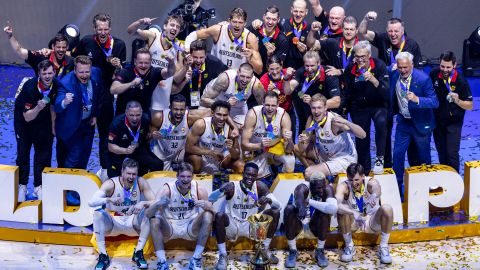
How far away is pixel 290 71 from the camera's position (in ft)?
32.4

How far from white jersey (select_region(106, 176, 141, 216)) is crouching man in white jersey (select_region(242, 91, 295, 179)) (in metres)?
1.27

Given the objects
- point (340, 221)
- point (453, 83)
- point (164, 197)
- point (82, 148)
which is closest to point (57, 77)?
point (82, 148)

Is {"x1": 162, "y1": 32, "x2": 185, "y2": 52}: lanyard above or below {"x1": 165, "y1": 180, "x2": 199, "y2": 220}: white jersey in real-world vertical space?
above

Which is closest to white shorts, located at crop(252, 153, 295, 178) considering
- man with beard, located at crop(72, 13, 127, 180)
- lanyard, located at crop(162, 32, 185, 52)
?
lanyard, located at crop(162, 32, 185, 52)

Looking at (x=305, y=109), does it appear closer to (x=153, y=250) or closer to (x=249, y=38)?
(x=249, y=38)

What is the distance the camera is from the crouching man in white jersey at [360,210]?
353 inches

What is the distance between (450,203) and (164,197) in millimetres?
2683

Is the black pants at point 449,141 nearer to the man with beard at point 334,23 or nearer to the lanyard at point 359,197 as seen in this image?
the lanyard at point 359,197

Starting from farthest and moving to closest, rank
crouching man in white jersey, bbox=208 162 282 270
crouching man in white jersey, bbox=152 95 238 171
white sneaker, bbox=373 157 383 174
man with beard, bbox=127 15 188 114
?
man with beard, bbox=127 15 188 114 → white sneaker, bbox=373 157 383 174 → crouching man in white jersey, bbox=152 95 238 171 → crouching man in white jersey, bbox=208 162 282 270

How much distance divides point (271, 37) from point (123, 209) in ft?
8.38

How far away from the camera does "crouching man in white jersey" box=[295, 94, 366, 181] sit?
9.51m

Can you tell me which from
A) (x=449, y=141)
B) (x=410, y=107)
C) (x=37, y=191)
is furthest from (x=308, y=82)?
(x=37, y=191)

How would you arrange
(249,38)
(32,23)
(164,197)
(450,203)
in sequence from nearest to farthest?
(164,197) < (450,203) < (249,38) < (32,23)

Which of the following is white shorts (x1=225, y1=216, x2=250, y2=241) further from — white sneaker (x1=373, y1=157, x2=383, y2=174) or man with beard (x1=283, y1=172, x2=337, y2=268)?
white sneaker (x1=373, y1=157, x2=383, y2=174)
